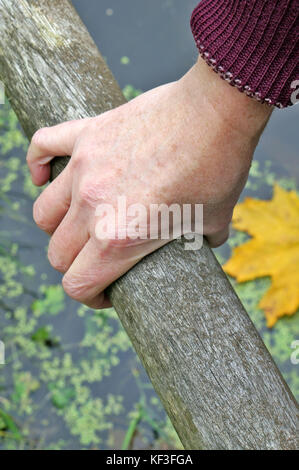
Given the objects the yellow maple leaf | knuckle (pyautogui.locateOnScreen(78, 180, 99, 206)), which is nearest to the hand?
knuckle (pyautogui.locateOnScreen(78, 180, 99, 206))

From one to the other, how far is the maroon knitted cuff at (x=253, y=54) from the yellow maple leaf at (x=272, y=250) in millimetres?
1123

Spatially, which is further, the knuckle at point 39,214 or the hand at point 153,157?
the knuckle at point 39,214

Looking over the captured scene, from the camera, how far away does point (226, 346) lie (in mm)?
693

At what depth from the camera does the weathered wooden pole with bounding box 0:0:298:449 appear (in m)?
0.66

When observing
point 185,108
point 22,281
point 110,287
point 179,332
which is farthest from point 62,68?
point 22,281

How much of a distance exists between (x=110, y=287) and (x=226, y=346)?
20 cm

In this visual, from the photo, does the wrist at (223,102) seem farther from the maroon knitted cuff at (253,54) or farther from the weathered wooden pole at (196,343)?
the weathered wooden pole at (196,343)

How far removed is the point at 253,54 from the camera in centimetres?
70

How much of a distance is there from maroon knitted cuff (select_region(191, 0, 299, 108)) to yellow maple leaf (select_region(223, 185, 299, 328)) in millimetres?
1123

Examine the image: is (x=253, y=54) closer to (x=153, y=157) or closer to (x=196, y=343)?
(x=153, y=157)

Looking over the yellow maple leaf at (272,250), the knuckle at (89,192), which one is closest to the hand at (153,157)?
the knuckle at (89,192)

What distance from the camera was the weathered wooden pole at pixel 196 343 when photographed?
66cm

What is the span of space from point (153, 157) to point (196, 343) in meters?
0.25
